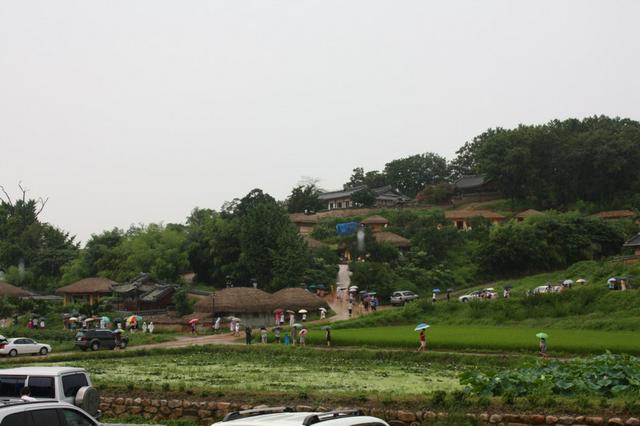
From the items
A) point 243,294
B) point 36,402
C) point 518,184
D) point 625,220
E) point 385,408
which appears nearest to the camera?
point 36,402

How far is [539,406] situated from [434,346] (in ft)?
72.5

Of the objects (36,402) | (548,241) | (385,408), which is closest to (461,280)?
(548,241)

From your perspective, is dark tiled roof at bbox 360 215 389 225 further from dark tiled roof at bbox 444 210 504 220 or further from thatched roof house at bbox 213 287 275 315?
thatched roof house at bbox 213 287 275 315

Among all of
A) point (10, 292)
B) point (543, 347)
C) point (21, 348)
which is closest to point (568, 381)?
point (543, 347)

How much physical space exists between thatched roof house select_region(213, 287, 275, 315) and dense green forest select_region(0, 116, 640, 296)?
7681 millimetres

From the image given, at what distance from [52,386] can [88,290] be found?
53635 mm

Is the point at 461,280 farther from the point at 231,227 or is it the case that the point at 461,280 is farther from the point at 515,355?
the point at 515,355

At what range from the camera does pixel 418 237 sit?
74562mm

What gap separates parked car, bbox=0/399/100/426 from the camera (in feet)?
32.4

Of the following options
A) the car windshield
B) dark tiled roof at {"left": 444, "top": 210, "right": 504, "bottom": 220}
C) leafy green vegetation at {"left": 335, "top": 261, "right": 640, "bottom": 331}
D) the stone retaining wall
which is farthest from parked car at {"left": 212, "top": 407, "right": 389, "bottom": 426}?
dark tiled roof at {"left": 444, "top": 210, "right": 504, "bottom": 220}

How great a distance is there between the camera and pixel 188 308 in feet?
188

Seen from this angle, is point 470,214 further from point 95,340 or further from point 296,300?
point 95,340

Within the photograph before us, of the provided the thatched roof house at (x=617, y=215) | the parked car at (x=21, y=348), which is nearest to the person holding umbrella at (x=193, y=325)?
the parked car at (x=21, y=348)

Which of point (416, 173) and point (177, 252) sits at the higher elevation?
point (416, 173)
